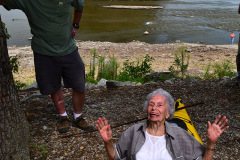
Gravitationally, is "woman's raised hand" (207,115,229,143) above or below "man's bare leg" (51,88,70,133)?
above

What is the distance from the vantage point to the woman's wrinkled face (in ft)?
6.75

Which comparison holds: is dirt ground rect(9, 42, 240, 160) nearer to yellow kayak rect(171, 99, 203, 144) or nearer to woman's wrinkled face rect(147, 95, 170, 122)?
yellow kayak rect(171, 99, 203, 144)

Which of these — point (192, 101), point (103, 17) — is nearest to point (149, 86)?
point (192, 101)

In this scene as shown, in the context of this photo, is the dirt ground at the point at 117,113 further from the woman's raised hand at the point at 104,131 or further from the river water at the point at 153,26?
the river water at the point at 153,26

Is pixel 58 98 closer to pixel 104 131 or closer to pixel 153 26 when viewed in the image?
pixel 104 131

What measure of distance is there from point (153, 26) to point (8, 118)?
1877cm

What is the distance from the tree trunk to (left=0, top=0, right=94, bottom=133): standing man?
402 millimetres

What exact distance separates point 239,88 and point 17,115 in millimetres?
3863

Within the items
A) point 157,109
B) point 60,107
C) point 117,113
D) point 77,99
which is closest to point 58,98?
point 60,107

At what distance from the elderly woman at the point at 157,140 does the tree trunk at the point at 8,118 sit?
0.84m

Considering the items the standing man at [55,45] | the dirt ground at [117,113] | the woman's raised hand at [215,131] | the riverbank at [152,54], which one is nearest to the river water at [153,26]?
the riverbank at [152,54]

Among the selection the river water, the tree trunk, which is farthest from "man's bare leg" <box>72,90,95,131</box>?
the river water

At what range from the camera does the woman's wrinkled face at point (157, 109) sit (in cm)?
206

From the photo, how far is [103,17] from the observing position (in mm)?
24562
